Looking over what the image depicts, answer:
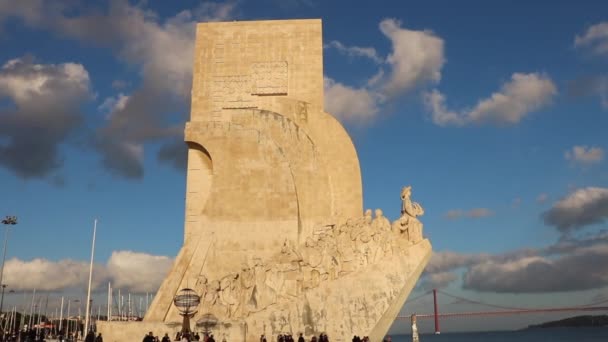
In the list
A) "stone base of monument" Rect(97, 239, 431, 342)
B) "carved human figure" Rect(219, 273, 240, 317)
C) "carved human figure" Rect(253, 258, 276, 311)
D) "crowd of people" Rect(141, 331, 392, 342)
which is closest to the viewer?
"crowd of people" Rect(141, 331, 392, 342)

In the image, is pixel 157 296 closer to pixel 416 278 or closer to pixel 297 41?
pixel 416 278

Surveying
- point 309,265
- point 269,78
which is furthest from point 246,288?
point 269,78

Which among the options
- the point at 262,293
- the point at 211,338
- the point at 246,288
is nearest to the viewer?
the point at 211,338

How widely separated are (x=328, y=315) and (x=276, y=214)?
12.0 ft

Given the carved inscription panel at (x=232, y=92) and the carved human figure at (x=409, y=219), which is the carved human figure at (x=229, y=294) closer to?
the carved human figure at (x=409, y=219)

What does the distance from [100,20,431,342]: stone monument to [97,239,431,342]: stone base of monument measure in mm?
23

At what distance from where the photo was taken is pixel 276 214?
15594mm

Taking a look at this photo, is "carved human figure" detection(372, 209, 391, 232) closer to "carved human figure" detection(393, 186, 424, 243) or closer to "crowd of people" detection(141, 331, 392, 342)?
"carved human figure" detection(393, 186, 424, 243)

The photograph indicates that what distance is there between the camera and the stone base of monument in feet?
42.2

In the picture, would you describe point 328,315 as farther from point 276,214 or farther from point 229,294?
point 276,214

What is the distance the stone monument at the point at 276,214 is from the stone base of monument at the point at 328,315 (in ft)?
A: 0.08

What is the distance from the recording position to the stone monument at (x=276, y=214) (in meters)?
13.0

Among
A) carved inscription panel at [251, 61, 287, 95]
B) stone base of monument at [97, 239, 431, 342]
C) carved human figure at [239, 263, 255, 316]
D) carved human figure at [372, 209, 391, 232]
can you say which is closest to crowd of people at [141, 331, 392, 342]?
stone base of monument at [97, 239, 431, 342]

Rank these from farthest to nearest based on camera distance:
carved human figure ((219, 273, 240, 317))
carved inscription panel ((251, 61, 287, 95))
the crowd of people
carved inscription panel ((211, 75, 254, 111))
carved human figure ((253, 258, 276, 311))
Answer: carved inscription panel ((251, 61, 287, 95)) < carved inscription panel ((211, 75, 254, 111)) < carved human figure ((219, 273, 240, 317)) < carved human figure ((253, 258, 276, 311)) < the crowd of people
